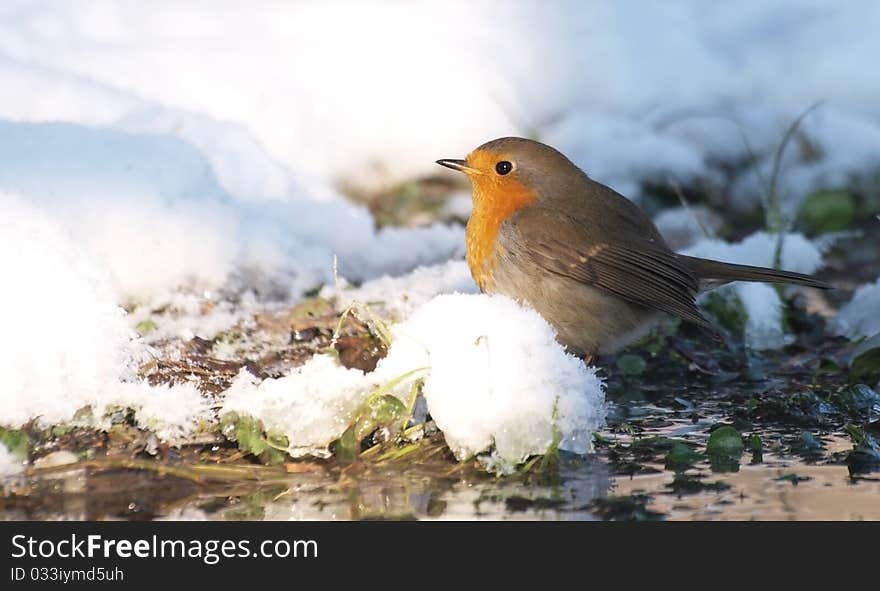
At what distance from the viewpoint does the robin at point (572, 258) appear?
492 cm

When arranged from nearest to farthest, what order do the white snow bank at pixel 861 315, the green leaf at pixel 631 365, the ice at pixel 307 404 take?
the ice at pixel 307 404 < the green leaf at pixel 631 365 < the white snow bank at pixel 861 315

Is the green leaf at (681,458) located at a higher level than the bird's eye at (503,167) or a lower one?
lower

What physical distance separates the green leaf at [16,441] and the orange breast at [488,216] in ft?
A: 6.49

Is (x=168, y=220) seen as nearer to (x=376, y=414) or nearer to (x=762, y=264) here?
(x=376, y=414)

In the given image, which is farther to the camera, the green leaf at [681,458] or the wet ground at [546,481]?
the green leaf at [681,458]

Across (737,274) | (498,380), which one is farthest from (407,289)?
(498,380)

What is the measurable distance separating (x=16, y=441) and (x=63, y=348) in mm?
396

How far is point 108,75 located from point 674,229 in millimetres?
3197

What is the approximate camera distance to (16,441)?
3531 millimetres

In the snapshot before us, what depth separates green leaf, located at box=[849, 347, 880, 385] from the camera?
475 centimetres

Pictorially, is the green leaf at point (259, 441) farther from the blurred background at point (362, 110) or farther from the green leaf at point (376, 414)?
the blurred background at point (362, 110)

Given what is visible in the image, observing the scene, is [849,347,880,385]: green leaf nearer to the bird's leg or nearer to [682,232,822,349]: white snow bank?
[682,232,822,349]: white snow bank

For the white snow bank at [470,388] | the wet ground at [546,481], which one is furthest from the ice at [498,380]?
the wet ground at [546,481]

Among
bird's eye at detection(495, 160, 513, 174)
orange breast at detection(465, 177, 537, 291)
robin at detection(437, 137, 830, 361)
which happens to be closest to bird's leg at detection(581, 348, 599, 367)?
robin at detection(437, 137, 830, 361)
